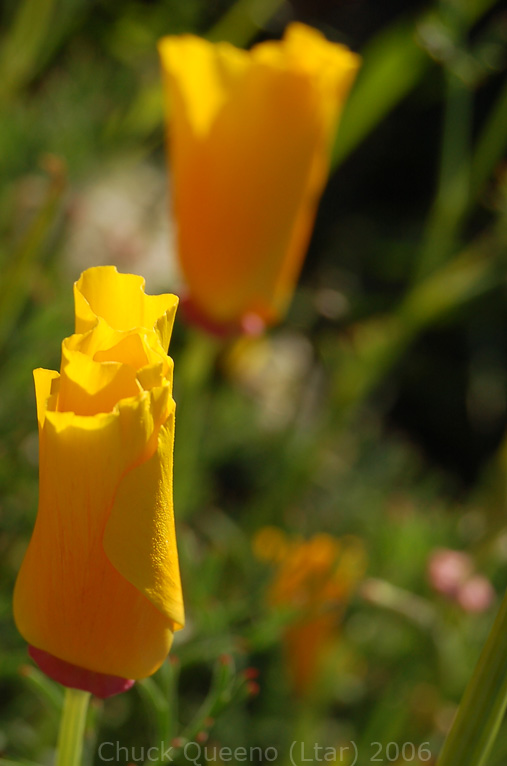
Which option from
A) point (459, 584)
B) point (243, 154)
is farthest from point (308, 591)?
point (243, 154)

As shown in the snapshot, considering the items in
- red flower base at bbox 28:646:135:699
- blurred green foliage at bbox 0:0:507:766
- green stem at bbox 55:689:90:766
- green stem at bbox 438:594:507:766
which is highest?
green stem at bbox 438:594:507:766

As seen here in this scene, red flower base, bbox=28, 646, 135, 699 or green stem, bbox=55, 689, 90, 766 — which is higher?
red flower base, bbox=28, 646, 135, 699

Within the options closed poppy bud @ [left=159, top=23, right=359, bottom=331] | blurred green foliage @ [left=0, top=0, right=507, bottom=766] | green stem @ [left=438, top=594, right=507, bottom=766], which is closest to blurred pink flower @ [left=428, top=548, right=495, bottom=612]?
blurred green foliage @ [left=0, top=0, right=507, bottom=766]

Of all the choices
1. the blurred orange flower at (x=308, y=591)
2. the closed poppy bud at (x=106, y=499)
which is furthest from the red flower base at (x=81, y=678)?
the blurred orange flower at (x=308, y=591)

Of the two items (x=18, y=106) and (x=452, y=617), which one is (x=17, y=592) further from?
(x=18, y=106)

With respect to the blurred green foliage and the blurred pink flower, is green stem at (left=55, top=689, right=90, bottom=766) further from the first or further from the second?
the blurred pink flower

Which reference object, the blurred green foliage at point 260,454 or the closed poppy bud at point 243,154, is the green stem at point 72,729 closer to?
the blurred green foliage at point 260,454

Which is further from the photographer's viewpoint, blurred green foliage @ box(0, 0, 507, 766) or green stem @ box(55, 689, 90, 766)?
blurred green foliage @ box(0, 0, 507, 766)
